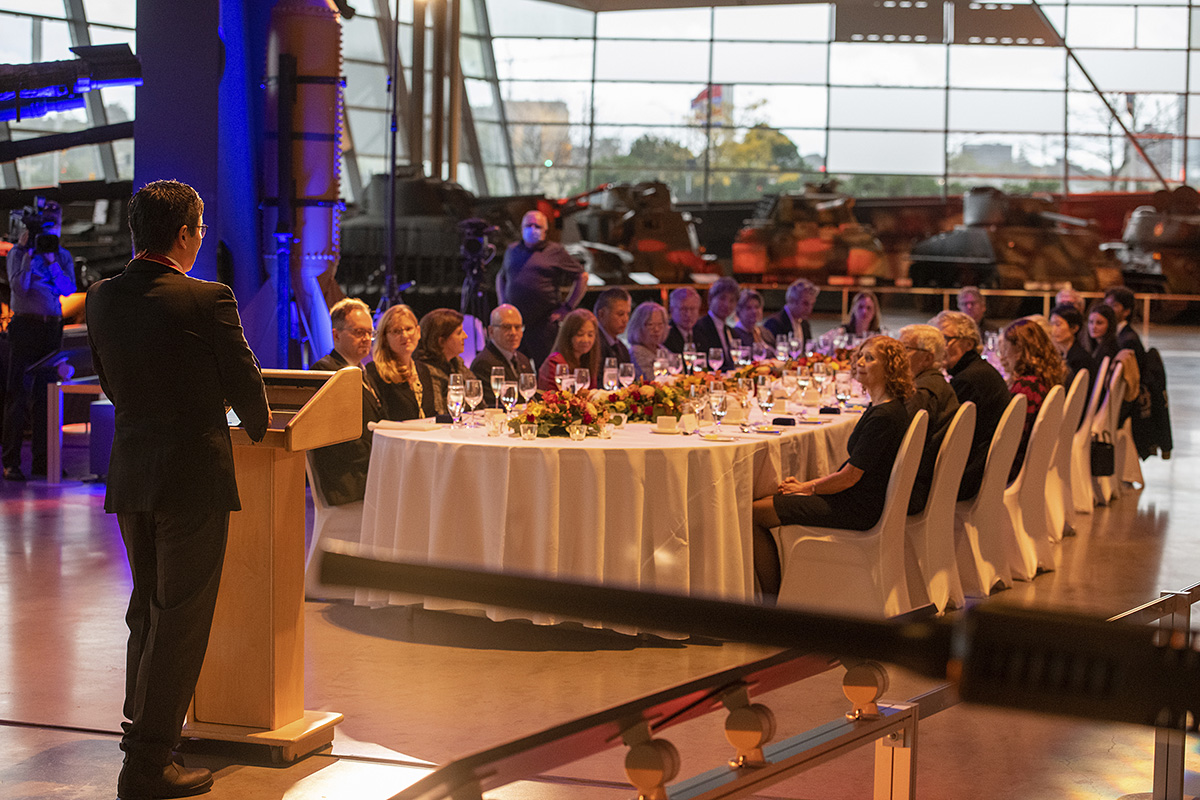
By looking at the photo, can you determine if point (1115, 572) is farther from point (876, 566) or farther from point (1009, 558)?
point (876, 566)

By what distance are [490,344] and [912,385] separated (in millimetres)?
2340

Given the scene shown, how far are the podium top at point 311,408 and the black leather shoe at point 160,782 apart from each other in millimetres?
879

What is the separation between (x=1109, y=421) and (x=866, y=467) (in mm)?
4074

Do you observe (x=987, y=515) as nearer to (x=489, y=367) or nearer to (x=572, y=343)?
(x=572, y=343)

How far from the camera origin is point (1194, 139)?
24.0 meters

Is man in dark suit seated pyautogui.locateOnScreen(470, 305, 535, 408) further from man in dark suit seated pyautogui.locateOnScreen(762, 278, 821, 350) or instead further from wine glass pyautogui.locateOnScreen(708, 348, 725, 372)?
man in dark suit seated pyautogui.locateOnScreen(762, 278, 821, 350)

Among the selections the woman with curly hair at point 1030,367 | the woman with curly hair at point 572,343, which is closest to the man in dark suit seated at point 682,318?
the woman with curly hair at point 572,343

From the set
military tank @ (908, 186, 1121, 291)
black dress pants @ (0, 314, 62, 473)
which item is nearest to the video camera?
black dress pants @ (0, 314, 62, 473)

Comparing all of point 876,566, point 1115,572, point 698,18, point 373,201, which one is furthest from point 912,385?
point 698,18

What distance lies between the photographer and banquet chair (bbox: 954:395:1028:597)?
576 centimetres

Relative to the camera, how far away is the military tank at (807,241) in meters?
22.7

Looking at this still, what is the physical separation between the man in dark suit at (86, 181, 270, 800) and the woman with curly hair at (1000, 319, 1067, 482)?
14.5 feet

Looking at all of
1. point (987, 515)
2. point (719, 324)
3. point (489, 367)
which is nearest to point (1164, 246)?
point (719, 324)

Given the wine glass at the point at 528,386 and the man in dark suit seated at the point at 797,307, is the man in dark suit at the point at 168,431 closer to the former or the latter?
the wine glass at the point at 528,386
